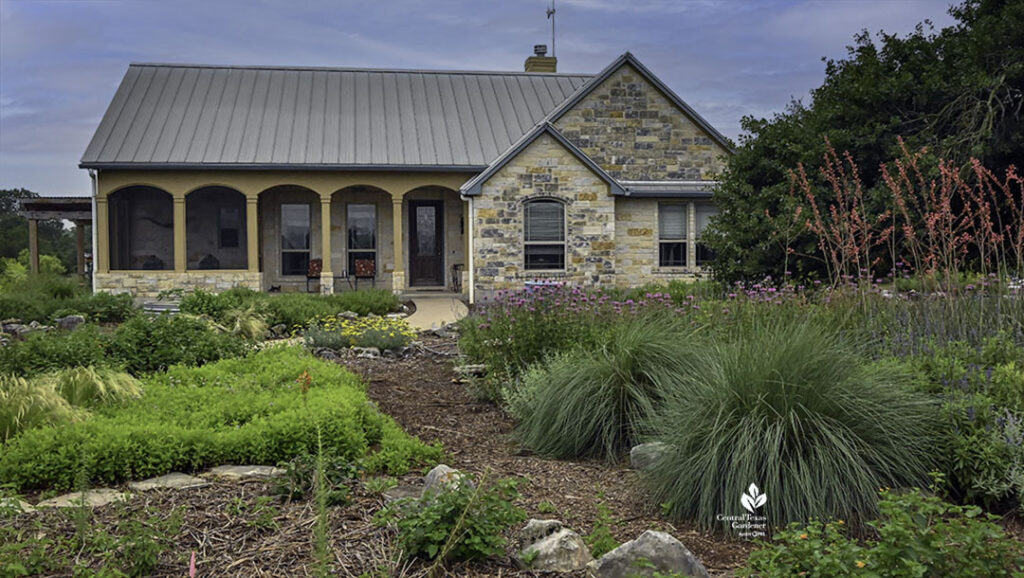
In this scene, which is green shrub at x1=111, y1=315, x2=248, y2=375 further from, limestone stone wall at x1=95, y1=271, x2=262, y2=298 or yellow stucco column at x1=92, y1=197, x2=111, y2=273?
yellow stucco column at x1=92, y1=197, x2=111, y2=273

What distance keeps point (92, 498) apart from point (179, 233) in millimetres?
15861

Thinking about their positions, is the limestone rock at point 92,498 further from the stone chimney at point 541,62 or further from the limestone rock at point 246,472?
the stone chimney at point 541,62

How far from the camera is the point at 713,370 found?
185 inches

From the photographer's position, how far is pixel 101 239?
19.0 meters

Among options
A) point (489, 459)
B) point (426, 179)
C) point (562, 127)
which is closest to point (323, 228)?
point (426, 179)

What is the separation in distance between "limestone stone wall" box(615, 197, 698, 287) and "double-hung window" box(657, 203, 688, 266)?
28cm

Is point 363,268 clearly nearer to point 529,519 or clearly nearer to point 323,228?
point 323,228

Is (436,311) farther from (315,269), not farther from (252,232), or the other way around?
(252,232)

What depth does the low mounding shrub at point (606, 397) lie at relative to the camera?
546 centimetres

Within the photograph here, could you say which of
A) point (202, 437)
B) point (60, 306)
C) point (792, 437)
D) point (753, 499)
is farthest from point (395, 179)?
point (753, 499)

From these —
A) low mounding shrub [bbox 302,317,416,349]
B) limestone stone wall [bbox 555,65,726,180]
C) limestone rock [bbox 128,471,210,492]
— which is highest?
limestone stone wall [bbox 555,65,726,180]

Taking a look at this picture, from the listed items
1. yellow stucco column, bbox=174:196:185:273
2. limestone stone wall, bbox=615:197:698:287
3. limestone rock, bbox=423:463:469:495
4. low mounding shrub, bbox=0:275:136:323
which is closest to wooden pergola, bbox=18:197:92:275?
yellow stucco column, bbox=174:196:185:273

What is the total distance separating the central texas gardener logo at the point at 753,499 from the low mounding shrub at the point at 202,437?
1.89m

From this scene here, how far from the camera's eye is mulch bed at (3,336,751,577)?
3459 millimetres
